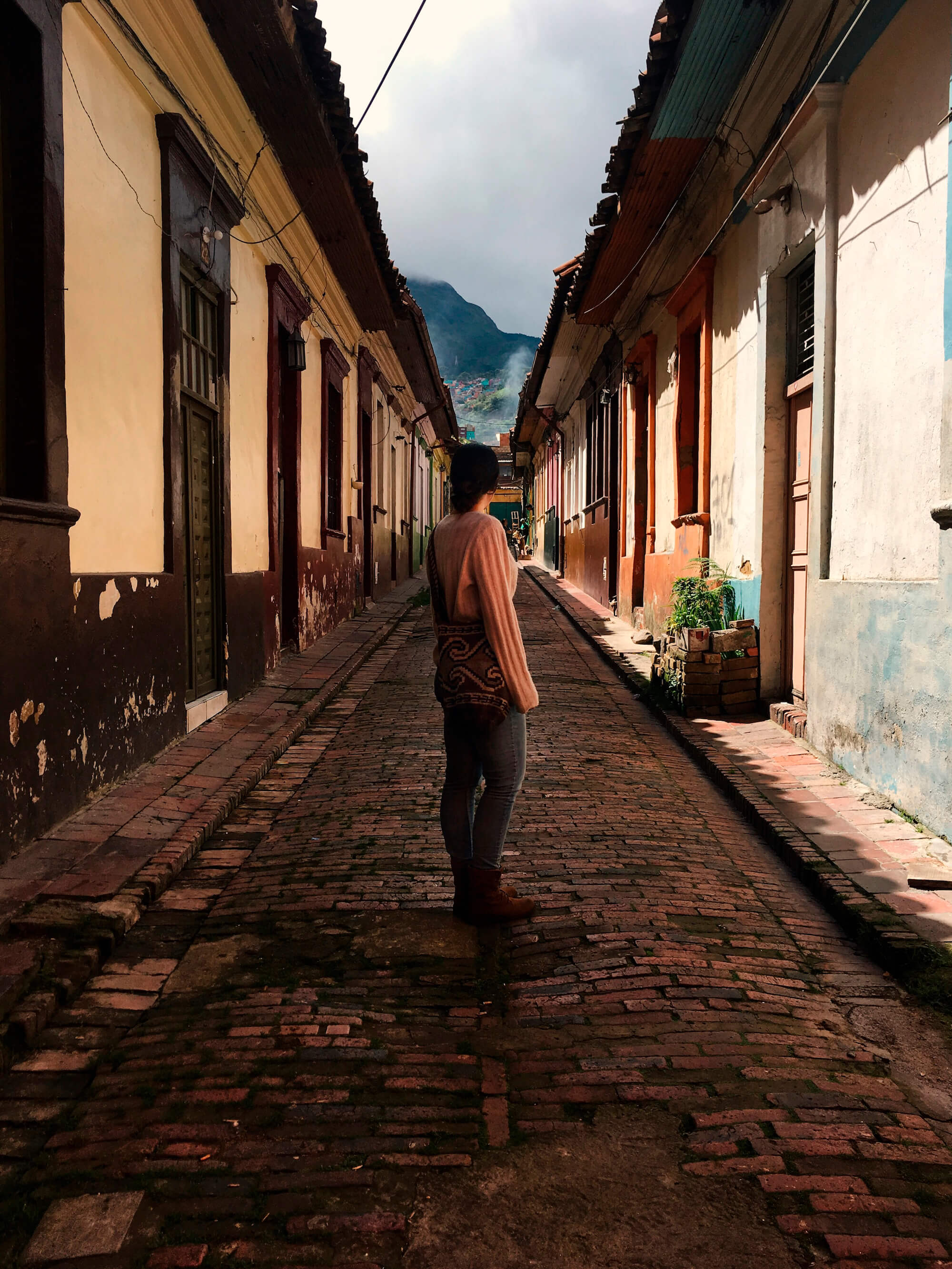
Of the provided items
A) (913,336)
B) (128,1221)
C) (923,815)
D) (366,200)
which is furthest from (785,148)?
(128,1221)

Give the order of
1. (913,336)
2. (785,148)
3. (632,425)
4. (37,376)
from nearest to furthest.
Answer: (37,376) → (913,336) → (785,148) → (632,425)

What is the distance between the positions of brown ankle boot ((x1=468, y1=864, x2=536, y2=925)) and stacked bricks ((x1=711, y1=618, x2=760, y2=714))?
4128 millimetres

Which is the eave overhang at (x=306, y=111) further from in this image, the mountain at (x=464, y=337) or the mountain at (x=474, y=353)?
the mountain at (x=464, y=337)

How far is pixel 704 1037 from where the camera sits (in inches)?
105

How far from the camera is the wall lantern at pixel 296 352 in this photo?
9.24 meters

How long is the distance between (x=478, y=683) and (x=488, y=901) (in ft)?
2.65

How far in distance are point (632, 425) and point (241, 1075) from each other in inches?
448

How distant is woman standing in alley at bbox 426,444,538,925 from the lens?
3.30 m

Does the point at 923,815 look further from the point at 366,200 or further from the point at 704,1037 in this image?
the point at 366,200

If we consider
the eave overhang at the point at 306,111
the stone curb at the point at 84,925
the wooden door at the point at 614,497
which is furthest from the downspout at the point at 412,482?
the stone curb at the point at 84,925

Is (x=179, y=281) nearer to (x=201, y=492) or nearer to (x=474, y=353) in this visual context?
(x=201, y=492)

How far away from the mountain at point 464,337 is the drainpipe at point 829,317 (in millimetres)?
124131

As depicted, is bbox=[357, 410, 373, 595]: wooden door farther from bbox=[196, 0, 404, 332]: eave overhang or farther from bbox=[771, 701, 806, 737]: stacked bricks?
bbox=[771, 701, 806, 737]: stacked bricks

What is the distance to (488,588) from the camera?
129 inches
